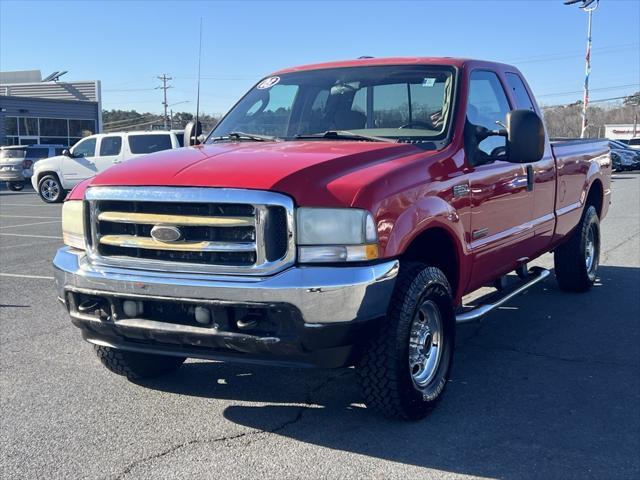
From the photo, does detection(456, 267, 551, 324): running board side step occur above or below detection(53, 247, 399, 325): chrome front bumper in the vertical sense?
below

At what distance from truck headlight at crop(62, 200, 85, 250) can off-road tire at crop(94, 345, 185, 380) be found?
2.39ft

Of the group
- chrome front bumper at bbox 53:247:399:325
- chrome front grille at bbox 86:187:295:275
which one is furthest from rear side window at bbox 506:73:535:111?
chrome front grille at bbox 86:187:295:275

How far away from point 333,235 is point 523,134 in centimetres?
175

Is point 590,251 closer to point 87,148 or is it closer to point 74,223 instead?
point 74,223

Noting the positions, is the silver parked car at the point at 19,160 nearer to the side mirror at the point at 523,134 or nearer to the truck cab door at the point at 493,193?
the truck cab door at the point at 493,193

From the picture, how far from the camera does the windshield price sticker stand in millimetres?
5695

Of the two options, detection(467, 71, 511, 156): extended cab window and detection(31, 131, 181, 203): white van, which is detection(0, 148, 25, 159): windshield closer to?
detection(31, 131, 181, 203): white van

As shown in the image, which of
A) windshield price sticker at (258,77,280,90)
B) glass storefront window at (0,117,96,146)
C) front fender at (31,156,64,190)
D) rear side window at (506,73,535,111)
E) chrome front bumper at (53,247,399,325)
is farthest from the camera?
glass storefront window at (0,117,96,146)

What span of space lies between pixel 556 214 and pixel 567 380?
6.49 ft

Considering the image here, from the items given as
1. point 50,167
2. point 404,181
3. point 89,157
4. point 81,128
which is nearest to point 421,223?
point 404,181

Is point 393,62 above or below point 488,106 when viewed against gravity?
above

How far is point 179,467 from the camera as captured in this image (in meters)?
3.53

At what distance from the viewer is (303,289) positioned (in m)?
3.44

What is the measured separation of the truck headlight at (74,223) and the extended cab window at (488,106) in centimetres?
253
